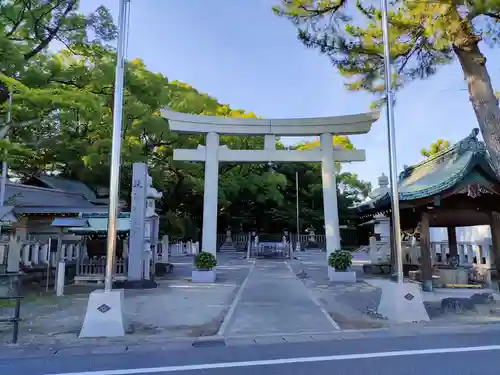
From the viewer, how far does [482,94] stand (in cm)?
816

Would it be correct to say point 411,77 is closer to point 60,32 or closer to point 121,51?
point 121,51

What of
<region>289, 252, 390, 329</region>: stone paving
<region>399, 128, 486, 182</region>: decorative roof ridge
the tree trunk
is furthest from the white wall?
the tree trunk

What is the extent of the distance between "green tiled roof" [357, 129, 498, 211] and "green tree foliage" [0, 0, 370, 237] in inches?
351

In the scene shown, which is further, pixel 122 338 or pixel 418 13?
pixel 418 13

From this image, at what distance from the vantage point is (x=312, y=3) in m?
9.93

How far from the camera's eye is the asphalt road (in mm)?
4508

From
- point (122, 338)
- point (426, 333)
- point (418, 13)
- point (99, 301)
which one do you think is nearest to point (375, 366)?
point (426, 333)

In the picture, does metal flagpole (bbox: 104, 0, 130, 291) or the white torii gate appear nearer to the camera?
metal flagpole (bbox: 104, 0, 130, 291)

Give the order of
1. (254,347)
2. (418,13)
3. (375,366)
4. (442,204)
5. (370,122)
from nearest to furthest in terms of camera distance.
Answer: (375,366)
(254,347)
(418,13)
(442,204)
(370,122)

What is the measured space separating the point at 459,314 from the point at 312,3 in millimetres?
7954

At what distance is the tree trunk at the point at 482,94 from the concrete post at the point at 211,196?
324 inches

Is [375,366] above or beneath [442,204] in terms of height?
beneath

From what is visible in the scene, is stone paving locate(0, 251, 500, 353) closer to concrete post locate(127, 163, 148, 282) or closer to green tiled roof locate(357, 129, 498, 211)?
concrete post locate(127, 163, 148, 282)

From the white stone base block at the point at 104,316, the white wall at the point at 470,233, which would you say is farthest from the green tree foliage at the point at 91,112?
the white wall at the point at 470,233
